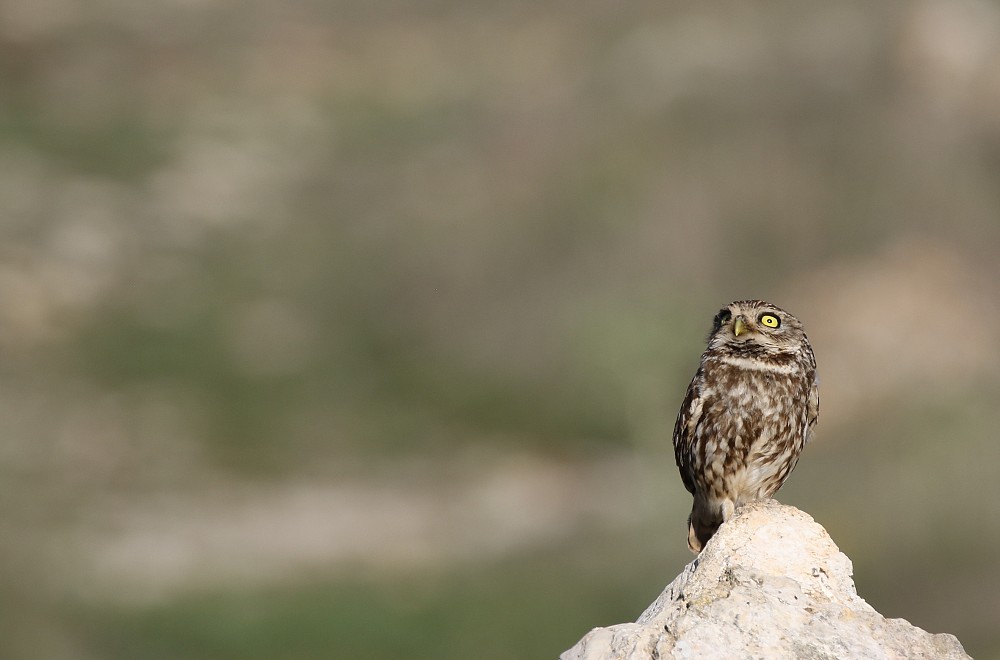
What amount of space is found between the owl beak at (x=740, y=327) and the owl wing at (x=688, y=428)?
0.49 metres

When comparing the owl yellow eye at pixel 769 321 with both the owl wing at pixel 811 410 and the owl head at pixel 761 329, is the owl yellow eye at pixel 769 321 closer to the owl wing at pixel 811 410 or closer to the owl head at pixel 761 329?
the owl head at pixel 761 329

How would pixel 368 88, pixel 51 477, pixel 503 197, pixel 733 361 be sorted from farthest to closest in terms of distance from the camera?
1. pixel 368 88
2. pixel 503 197
3. pixel 51 477
4. pixel 733 361

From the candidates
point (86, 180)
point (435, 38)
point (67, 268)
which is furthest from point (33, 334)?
point (435, 38)

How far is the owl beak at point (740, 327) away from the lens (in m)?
7.74

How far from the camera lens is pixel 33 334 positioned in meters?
29.0

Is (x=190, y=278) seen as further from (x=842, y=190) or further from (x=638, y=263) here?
(x=842, y=190)

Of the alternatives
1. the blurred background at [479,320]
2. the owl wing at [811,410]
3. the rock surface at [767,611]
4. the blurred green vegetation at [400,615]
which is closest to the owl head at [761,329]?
the owl wing at [811,410]

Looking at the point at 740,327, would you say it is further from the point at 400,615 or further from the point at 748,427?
the point at 400,615

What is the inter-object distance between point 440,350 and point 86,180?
12.2 meters

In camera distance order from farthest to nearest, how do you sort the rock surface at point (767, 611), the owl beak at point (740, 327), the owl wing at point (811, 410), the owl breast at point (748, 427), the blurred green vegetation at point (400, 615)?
the blurred green vegetation at point (400, 615)
the owl wing at point (811, 410)
the owl breast at point (748, 427)
the owl beak at point (740, 327)
the rock surface at point (767, 611)

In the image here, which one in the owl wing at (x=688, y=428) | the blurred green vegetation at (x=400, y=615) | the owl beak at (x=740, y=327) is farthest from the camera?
the blurred green vegetation at (x=400, y=615)

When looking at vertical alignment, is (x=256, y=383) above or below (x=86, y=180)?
below

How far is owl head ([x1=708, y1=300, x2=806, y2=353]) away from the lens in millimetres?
7773

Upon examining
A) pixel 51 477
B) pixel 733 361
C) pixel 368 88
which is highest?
pixel 368 88
